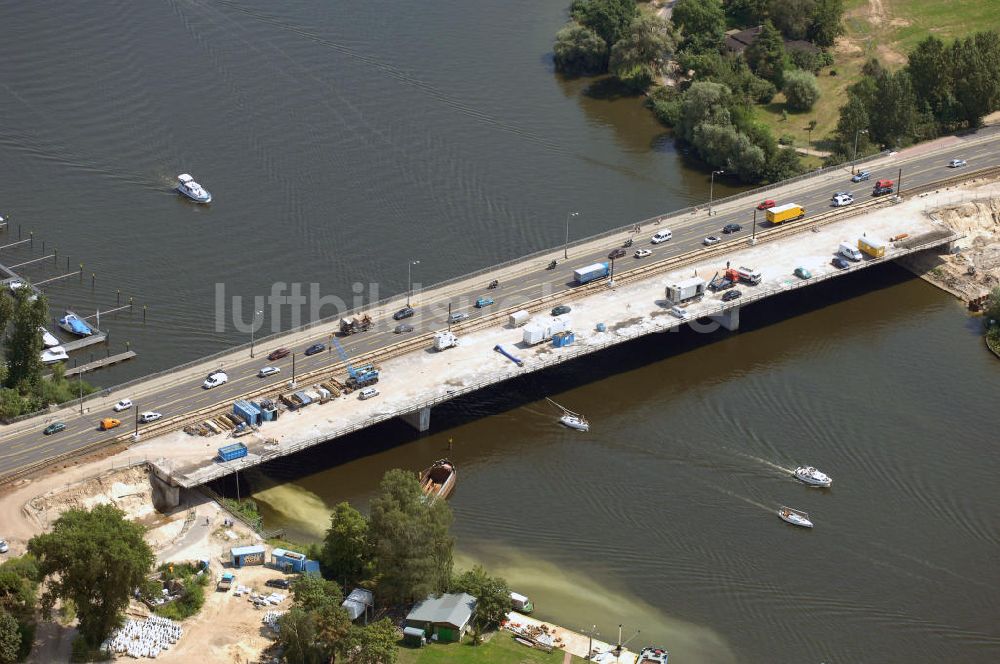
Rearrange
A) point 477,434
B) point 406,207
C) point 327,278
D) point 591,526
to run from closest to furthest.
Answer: point 591,526
point 477,434
point 327,278
point 406,207

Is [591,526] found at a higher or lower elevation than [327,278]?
lower

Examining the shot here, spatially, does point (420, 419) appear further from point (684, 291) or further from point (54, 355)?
point (54, 355)

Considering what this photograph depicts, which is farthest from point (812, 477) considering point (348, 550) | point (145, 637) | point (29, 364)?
point (29, 364)

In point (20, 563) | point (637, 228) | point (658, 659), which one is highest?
point (637, 228)

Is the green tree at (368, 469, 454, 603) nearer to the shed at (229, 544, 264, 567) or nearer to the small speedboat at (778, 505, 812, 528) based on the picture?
the shed at (229, 544, 264, 567)

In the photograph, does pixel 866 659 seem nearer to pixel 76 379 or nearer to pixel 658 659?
pixel 658 659

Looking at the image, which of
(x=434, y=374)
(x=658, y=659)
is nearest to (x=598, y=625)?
(x=658, y=659)
